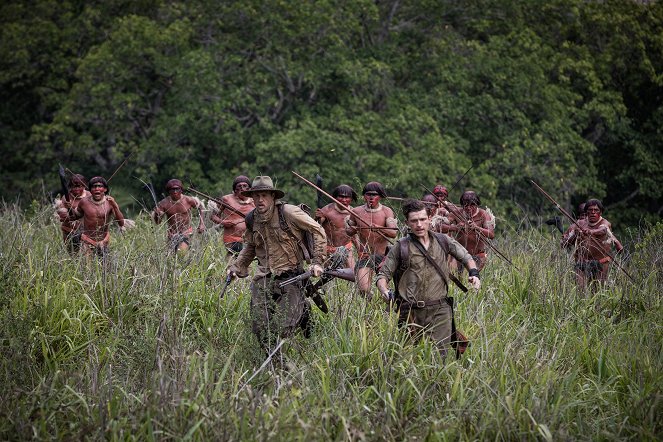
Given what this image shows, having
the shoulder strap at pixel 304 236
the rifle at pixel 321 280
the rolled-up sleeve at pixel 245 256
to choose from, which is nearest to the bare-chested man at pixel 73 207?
the rolled-up sleeve at pixel 245 256

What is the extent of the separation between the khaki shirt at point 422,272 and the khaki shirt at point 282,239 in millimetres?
599

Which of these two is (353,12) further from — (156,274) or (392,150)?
(156,274)

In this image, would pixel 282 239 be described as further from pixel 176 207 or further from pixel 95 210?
pixel 176 207

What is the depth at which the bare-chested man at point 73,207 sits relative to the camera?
10680 mm

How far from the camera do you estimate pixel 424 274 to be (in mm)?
→ 6863

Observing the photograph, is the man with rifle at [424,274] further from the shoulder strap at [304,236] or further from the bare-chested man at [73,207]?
the bare-chested man at [73,207]

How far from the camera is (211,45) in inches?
818

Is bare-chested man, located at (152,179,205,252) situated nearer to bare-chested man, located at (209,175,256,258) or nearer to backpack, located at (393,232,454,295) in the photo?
bare-chested man, located at (209,175,256,258)

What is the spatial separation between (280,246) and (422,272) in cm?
122

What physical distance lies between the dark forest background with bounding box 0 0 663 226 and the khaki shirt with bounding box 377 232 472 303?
10852mm

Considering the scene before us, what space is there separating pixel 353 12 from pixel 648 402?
53.7 ft

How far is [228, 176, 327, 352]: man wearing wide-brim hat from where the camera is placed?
7086 millimetres

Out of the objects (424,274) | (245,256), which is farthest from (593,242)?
(245,256)

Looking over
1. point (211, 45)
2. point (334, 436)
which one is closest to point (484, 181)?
point (211, 45)
